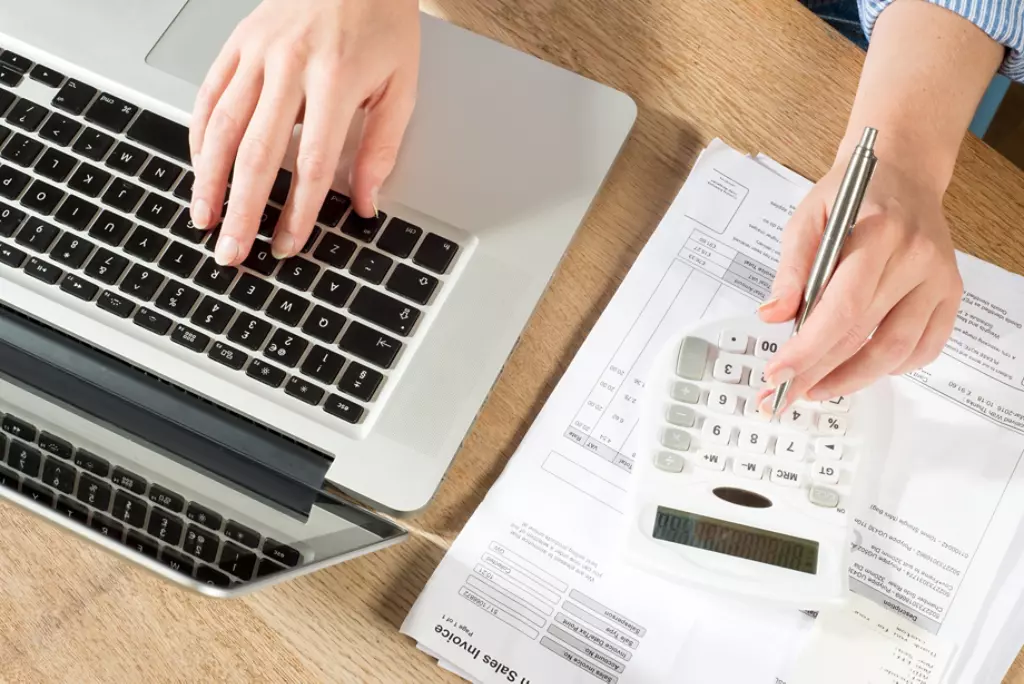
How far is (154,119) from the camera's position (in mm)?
533

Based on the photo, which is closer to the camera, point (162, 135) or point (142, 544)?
point (142, 544)

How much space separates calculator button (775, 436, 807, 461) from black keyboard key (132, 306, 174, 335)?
34cm

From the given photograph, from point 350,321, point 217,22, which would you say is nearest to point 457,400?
point 350,321

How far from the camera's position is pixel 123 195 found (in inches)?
19.9

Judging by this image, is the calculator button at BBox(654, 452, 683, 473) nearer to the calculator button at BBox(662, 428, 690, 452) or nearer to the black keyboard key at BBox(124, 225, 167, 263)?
the calculator button at BBox(662, 428, 690, 452)

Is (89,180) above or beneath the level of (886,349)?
beneath

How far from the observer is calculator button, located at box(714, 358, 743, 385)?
1.55 feet

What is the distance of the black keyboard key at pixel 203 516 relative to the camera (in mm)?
430

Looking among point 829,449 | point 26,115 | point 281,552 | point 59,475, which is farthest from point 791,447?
point 26,115

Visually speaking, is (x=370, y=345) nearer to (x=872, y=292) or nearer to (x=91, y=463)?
(x=91, y=463)

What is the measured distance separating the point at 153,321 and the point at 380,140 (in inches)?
6.5

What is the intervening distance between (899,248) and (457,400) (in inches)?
9.9

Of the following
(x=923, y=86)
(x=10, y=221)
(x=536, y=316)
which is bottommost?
(x=10, y=221)

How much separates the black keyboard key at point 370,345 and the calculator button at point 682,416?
15 centimetres
